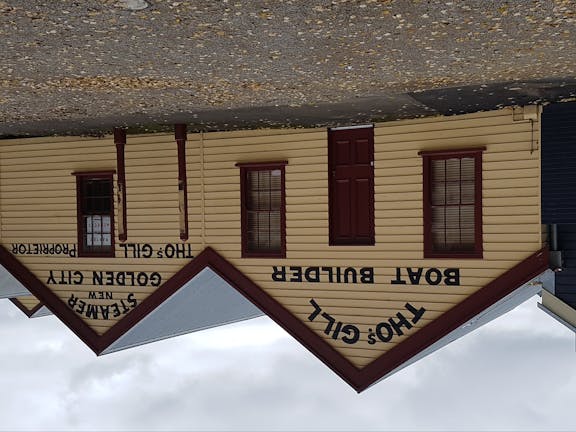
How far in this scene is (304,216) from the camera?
11.6m

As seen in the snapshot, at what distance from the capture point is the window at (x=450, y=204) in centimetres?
1058

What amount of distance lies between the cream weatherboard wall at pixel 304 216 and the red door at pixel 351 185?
175 mm

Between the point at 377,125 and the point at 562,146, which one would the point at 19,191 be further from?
the point at 562,146

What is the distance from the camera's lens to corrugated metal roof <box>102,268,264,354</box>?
41.4 feet

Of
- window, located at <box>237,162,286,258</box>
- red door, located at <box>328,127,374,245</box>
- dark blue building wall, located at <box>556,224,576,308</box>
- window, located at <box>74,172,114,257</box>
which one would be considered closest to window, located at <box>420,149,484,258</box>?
red door, located at <box>328,127,374,245</box>

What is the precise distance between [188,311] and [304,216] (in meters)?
3.91

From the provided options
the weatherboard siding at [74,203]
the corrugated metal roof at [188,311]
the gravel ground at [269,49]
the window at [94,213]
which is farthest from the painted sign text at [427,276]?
the window at [94,213]

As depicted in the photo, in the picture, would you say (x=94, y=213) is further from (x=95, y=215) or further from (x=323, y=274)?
(x=323, y=274)

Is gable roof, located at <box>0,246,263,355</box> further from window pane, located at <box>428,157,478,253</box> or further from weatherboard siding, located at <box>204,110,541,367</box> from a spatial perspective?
window pane, located at <box>428,157,478,253</box>

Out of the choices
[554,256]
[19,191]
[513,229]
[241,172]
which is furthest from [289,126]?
[19,191]

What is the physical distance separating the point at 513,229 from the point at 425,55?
440 centimetres

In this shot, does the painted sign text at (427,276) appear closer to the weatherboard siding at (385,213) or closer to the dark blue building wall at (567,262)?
the weatherboard siding at (385,213)

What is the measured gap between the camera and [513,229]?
33.3 feet

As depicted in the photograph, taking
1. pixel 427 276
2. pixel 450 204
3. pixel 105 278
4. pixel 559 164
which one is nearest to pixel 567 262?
pixel 559 164
